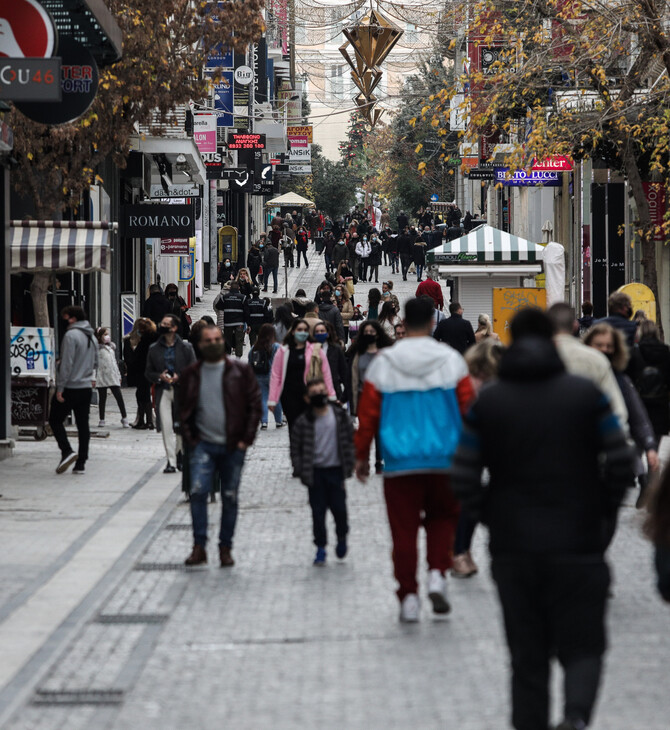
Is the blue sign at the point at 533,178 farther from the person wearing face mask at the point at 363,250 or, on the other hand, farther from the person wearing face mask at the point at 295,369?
the person wearing face mask at the point at 363,250

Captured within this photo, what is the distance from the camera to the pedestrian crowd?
500cm

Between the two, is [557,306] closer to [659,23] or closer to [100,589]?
[100,589]

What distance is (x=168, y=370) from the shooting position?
49.4 feet

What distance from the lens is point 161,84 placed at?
2047cm

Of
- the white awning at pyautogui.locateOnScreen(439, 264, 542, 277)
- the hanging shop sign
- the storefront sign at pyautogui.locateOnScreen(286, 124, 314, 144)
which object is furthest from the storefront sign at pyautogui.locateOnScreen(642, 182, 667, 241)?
the storefront sign at pyautogui.locateOnScreen(286, 124, 314, 144)

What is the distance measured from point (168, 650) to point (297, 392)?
7.70m

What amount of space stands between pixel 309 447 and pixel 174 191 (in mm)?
27098

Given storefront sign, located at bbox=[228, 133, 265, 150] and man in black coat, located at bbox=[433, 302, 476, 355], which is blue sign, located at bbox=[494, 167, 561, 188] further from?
storefront sign, located at bbox=[228, 133, 265, 150]

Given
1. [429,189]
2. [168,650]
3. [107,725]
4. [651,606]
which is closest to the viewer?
[107,725]

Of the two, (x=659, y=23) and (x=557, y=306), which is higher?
(x=659, y=23)

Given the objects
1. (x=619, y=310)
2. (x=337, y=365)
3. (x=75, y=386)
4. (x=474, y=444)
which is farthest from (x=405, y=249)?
(x=474, y=444)

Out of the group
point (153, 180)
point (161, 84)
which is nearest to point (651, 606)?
point (161, 84)

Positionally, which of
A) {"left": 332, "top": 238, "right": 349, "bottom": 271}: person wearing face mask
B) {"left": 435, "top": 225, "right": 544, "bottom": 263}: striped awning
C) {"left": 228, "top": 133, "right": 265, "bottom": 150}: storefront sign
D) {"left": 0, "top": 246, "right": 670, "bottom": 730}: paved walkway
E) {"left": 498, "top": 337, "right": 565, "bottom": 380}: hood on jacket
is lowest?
{"left": 0, "top": 246, "right": 670, "bottom": 730}: paved walkway

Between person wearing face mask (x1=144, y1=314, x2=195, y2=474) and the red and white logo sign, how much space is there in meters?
3.13
